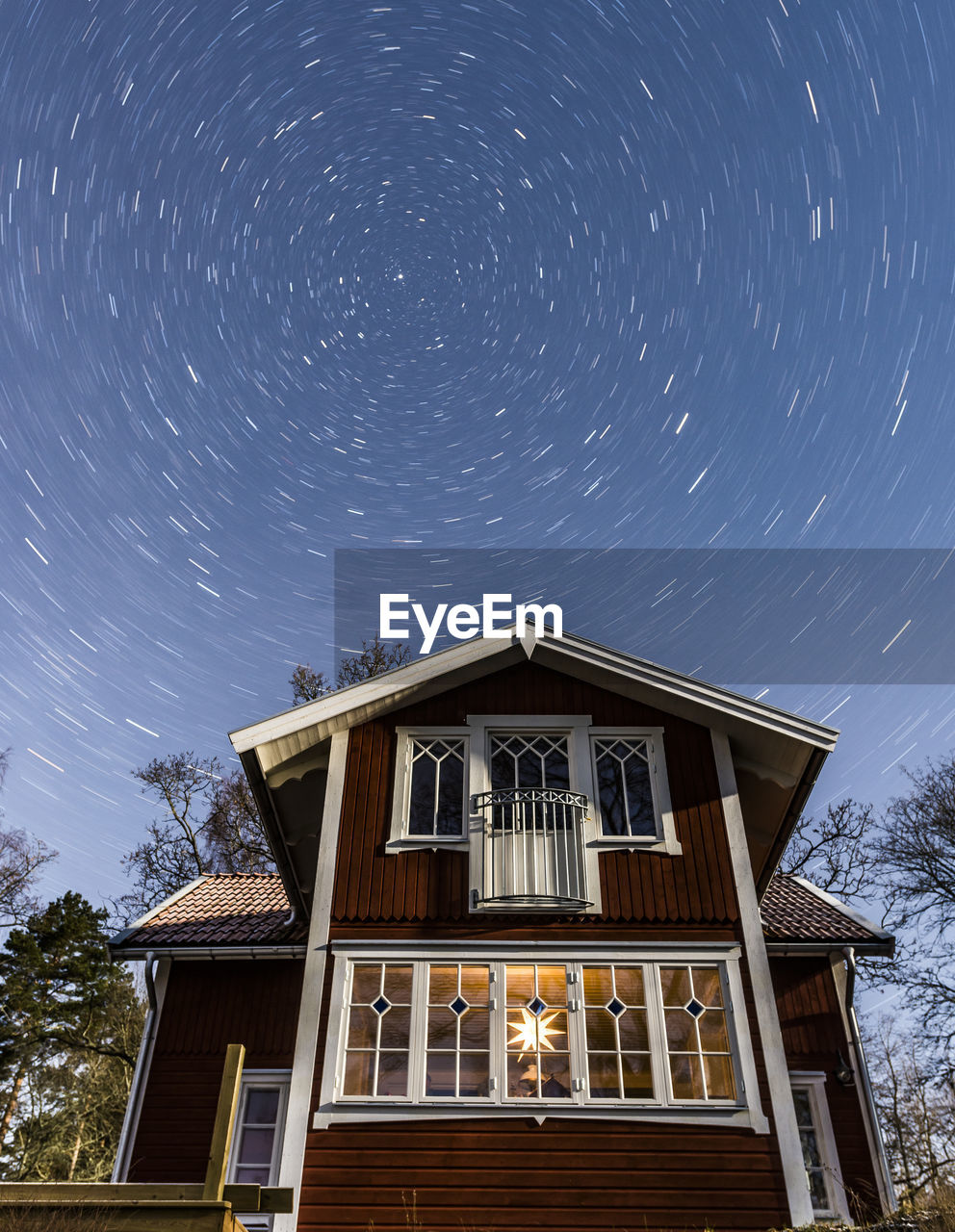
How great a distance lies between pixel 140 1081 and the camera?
13.2 metres

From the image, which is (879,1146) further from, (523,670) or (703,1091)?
(523,670)

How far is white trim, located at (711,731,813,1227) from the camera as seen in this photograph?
953 centimetres

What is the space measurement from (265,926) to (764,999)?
7770 mm

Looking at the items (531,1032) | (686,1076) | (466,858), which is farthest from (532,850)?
(686,1076)

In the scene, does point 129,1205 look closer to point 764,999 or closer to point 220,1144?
point 220,1144

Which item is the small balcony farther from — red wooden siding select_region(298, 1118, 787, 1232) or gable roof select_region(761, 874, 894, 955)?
gable roof select_region(761, 874, 894, 955)

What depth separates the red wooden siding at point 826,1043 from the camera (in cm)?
1221

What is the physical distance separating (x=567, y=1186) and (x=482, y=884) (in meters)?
3.32

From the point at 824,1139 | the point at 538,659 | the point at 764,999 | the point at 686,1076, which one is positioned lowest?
the point at 824,1139

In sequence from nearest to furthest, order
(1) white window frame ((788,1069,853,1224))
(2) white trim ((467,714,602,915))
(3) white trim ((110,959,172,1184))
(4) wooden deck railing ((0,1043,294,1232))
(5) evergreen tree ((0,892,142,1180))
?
(4) wooden deck railing ((0,1043,294,1232)) < (2) white trim ((467,714,602,915)) < (1) white window frame ((788,1069,853,1224)) < (3) white trim ((110,959,172,1184)) < (5) evergreen tree ((0,892,142,1180))

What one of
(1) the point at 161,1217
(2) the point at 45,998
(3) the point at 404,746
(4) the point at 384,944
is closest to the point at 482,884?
(4) the point at 384,944

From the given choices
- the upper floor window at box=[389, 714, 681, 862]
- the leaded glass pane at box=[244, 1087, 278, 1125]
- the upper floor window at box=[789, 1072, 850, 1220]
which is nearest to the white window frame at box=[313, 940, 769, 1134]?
the upper floor window at box=[389, 714, 681, 862]

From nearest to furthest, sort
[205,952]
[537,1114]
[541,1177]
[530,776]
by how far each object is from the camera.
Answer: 1. [541,1177]
2. [537,1114]
3. [530,776]
4. [205,952]

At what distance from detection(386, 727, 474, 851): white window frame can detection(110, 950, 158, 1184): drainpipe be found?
4.65 metres
